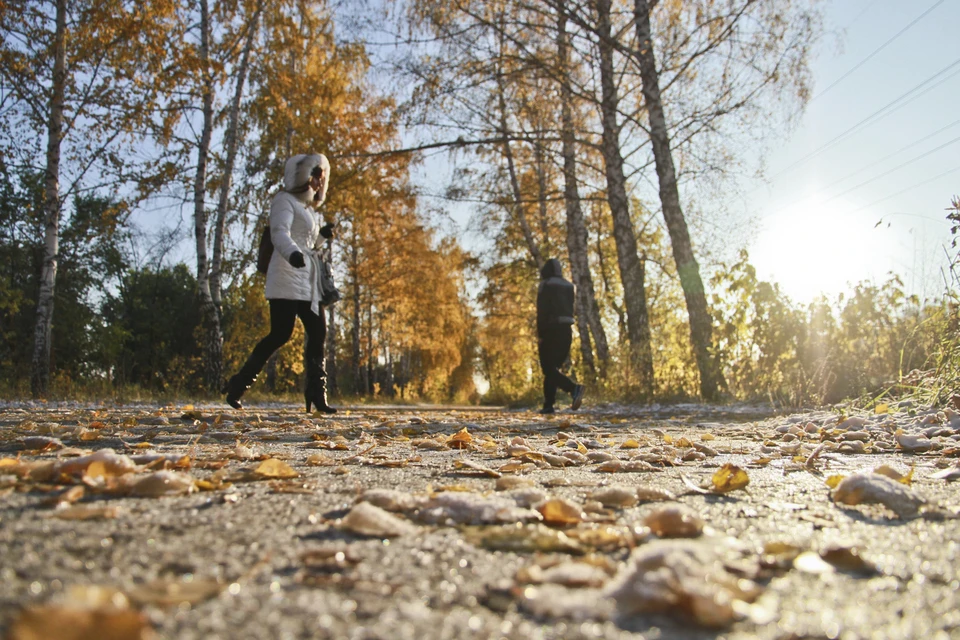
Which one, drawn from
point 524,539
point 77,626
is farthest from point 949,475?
point 77,626

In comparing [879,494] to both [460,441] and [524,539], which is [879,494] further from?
[460,441]

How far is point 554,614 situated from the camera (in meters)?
0.71

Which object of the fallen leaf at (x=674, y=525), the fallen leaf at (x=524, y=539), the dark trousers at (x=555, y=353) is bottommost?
the fallen leaf at (x=524, y=539)

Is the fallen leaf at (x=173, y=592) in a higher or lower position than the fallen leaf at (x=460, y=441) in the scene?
higher

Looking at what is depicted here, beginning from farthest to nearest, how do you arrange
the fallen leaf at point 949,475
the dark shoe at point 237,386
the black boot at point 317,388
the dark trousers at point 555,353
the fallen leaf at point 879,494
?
1. the dark trousers at point 555,353
2. the black boot at point 317,388
3. the dark shoe at point 237,386
4. the fallen leaf at point 949,475
5. the fallen leaf at point 879,494

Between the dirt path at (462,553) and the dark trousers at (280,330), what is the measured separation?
2993 millimetres

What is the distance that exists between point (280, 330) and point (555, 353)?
3.90 meters

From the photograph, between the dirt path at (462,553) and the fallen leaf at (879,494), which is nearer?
the dirt path at (462,553)

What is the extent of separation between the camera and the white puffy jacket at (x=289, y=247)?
495 cm

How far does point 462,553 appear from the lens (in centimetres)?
100

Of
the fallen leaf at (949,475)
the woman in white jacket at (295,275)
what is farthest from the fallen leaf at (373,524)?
the woman in white jacket at (295,275)

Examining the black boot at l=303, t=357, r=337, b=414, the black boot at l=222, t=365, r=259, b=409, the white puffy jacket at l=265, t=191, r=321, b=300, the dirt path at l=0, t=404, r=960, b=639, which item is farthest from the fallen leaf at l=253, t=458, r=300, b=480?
the black boot at l=303, t=357, r=337, b=414

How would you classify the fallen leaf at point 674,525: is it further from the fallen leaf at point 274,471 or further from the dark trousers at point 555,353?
the dark trousers at point 555,353

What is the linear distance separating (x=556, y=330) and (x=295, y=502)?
6.69 m
